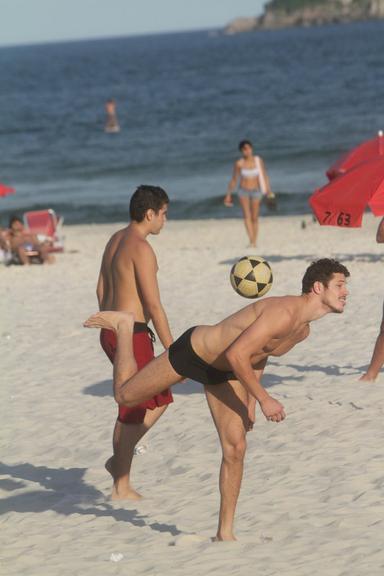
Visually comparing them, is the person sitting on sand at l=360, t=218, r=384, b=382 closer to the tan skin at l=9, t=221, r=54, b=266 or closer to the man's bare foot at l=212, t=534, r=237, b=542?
the man's bare foot at l=212, t=534, r=237, b=542

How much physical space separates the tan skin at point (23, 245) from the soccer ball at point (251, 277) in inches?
424

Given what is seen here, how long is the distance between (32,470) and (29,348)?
3761mm

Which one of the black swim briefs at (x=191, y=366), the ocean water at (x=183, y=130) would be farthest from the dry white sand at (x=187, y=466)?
the ocean water at (x=183, y=130)

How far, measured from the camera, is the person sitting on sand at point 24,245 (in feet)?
56.2

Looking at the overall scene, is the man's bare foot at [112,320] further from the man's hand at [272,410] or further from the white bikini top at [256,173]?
the white bikini top at [256,173]

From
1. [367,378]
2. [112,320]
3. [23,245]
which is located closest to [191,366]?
[112,320]

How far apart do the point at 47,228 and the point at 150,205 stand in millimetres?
12380

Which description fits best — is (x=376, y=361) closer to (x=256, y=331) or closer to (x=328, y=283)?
Answer: (x=328, y=283)

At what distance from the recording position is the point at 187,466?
24.4ft

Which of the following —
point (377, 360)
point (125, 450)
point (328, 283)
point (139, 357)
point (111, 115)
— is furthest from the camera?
point (111, 115)

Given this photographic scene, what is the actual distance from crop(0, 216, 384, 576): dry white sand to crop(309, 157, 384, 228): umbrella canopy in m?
1.25

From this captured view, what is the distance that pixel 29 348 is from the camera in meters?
11.3

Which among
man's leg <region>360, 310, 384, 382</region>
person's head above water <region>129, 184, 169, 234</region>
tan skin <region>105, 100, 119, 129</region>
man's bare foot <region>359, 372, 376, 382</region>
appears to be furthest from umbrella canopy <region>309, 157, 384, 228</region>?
tan skin <region>105, 100, 119, 129</region>

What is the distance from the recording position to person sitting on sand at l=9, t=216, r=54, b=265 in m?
17.1
